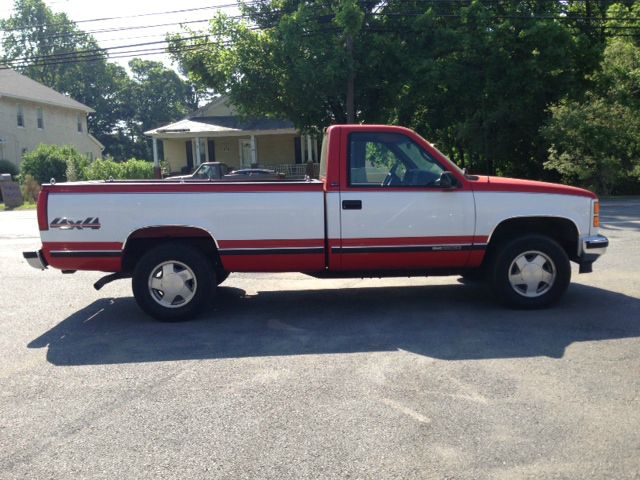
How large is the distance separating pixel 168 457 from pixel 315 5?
2259 cm

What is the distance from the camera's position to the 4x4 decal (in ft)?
21.3

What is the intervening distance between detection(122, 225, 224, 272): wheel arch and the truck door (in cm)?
136

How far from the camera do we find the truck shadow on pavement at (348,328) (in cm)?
568

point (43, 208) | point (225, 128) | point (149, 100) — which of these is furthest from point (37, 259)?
point (149, 100)

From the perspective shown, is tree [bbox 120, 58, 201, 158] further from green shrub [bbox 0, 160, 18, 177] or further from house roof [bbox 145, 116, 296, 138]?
house roof [bbox 145, 116, 296, 138]

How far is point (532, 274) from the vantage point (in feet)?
22.3

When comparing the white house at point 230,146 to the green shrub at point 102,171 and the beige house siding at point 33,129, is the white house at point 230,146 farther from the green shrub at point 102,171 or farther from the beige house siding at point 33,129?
the beige house siding at point 33,129

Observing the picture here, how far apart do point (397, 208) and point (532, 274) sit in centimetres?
166

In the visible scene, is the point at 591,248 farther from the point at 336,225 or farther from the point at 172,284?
the point at 172,284

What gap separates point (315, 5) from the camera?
23844 mm

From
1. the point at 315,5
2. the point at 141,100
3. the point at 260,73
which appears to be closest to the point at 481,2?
the point at 315,5

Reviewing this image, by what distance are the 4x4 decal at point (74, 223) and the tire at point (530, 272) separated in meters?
4.27

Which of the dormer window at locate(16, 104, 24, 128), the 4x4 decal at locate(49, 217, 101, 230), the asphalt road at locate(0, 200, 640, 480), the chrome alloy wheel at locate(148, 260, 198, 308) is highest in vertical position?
the dormer window at locate(16, 104, 24, 128)

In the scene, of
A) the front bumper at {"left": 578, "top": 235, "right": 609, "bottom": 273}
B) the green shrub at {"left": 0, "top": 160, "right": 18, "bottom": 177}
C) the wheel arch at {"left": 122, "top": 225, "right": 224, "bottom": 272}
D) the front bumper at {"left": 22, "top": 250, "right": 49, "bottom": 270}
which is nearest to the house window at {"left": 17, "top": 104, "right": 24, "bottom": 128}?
the green shrub at {"left": 0, "top": 160, "right": 18, "bottom": 177}
